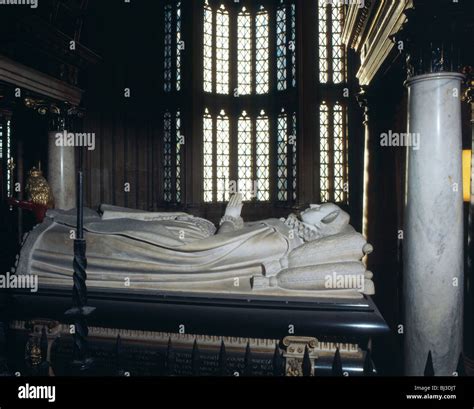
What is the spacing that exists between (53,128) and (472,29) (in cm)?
555

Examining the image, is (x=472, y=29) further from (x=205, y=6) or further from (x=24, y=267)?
(x=205, y=6)

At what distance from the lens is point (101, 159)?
9188 millimetres

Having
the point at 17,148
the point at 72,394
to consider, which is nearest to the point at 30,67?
the point at 17,148

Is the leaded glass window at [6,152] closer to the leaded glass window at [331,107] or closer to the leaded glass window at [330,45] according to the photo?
the leaded glass window at [331,107]

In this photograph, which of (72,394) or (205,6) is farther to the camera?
(205,6)

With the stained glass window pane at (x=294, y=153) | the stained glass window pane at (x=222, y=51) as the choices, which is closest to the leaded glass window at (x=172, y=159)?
the stained glass window pane at (x=222, y=51)

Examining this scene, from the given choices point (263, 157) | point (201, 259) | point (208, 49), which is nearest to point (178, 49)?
point (208, 49)

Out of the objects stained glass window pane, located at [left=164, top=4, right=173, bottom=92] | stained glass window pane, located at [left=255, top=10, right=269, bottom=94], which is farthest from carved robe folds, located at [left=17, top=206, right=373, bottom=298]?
stained glass window pane, located at [left=255, top=10, right=269, bottom=94]

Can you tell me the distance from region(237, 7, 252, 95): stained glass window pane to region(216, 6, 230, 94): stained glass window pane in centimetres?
29

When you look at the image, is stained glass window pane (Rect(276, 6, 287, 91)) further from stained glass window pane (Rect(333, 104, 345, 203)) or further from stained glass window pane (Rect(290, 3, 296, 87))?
stained glass window pane (Rect(333, 104, 345, 203))

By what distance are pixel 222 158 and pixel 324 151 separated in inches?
94.0

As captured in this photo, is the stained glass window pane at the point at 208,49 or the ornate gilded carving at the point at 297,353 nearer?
the ornate gilded carving at the point at 297,353

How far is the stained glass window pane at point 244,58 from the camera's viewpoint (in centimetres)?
1103

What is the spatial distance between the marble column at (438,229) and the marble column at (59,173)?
5.02 meters
